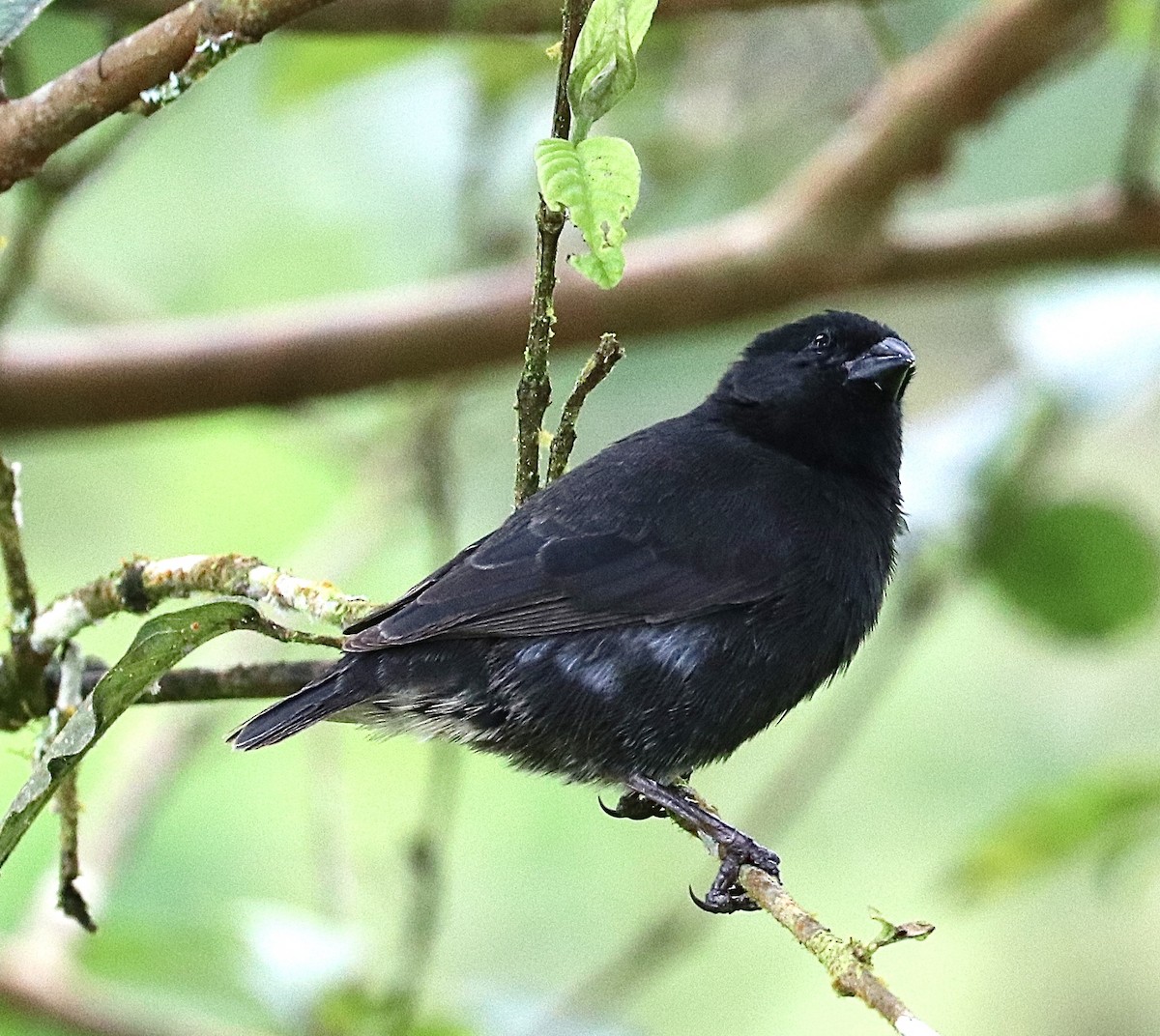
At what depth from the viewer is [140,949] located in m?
3.03

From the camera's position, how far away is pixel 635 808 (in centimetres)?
289

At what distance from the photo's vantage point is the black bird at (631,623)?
9.06ft

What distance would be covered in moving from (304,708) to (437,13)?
4.87ft

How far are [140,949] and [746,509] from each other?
1.31 meters

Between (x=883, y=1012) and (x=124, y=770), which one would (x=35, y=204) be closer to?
(x=124, y=770)

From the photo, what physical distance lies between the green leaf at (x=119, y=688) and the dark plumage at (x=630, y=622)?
0.55 meters

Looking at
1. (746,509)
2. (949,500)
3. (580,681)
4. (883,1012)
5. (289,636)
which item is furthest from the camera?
(949,500)

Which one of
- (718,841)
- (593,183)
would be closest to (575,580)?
(718,841)

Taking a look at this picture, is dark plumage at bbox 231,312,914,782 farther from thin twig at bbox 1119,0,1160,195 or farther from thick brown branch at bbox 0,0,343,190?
thin twig at bbox 1119,0,1160,195

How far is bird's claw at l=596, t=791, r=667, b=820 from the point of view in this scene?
280cm

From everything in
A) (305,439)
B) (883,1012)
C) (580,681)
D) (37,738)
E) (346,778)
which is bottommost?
(883,1012)

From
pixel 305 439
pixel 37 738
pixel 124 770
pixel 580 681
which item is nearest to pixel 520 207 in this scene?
pixel 305 439

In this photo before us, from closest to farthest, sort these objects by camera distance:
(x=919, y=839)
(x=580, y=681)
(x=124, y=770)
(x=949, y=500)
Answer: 1. (x=580, y=681)
2. (x=949, y=500)
3. (x=124, y=770)
4. (x=919, y=839)

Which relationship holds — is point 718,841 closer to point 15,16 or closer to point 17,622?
point 17,622
